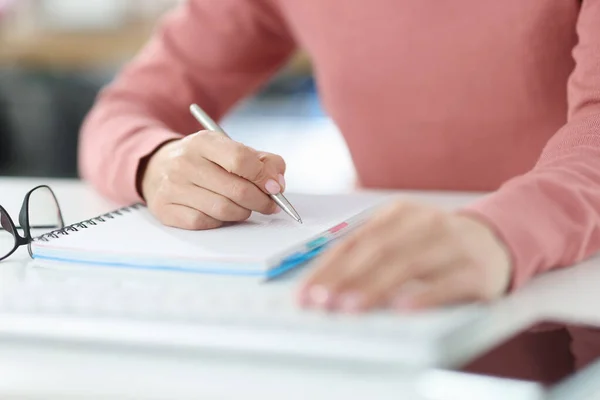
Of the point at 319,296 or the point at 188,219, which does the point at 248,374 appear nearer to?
the point at 319,296

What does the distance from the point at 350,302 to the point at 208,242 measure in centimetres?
21

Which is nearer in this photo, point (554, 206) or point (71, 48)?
point (554, 206)

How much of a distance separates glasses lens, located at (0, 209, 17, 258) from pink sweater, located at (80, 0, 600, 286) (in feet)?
0.53

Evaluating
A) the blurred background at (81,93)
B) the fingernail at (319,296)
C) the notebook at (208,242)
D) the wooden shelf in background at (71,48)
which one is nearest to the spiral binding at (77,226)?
the notebook at (208,242)

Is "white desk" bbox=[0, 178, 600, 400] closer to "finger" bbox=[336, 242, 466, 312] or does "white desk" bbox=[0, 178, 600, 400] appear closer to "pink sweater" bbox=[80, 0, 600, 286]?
"finger" bbox=[336, 242, 466, 312]

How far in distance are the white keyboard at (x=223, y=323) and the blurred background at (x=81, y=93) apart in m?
2.22

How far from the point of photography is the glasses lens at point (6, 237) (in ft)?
2.56

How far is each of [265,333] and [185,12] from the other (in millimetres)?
887

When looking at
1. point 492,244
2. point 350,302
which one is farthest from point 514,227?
point 350,302

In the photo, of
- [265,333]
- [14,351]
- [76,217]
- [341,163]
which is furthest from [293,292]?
[341,163]

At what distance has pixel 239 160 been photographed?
78cm

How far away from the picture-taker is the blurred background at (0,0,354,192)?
2947mm

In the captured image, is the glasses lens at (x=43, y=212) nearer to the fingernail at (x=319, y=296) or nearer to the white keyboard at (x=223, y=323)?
the white keyboard at (x=223, y=323)

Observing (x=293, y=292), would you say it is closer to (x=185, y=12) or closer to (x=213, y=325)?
(x=213, y=325)
